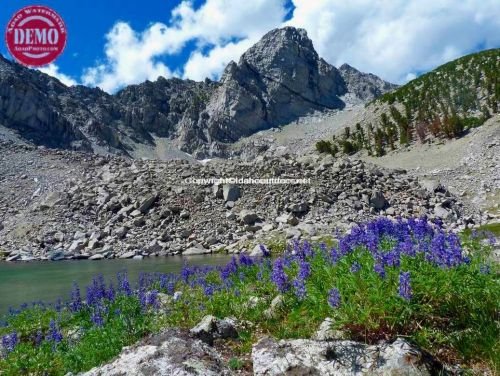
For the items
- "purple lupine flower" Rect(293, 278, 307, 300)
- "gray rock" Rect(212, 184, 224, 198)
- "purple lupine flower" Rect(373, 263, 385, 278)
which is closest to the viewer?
"purple lupine flower" Rect(373, 263, 385, 278)

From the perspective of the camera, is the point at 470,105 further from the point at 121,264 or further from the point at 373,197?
the point at 121,264

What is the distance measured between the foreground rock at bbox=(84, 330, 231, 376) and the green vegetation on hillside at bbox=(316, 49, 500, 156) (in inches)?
3049

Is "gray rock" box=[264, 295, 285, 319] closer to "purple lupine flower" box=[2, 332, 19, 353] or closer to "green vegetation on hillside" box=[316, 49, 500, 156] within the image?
"purple lupine flower" box=[2, 332, 19, 353]

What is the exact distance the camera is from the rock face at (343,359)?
172 inches

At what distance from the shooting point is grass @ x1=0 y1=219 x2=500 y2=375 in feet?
16.3

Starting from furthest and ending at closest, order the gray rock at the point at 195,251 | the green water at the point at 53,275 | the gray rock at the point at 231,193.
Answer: the gray rock at the point at 231,193, the gray rock at the point at 195,251, the green water at the point at 53,275

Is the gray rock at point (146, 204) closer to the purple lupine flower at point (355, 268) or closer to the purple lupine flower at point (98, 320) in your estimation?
the purple lupine flower at point (98, 320)

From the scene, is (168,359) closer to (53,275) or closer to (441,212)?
(53,275)

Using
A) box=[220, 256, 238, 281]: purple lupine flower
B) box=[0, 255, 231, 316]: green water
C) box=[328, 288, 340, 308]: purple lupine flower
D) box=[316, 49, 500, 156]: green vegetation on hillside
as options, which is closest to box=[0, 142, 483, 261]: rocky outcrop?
box=[0, 255, 231, 316]: green water

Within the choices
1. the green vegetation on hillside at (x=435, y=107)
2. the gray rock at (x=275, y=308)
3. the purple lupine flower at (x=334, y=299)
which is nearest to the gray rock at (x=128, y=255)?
the gray rock at (x=275, y=308)

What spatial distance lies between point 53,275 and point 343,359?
26.0 m

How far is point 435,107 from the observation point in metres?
100

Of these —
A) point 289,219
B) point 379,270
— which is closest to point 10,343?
point 379,270

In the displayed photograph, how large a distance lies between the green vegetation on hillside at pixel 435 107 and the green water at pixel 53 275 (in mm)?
62680
